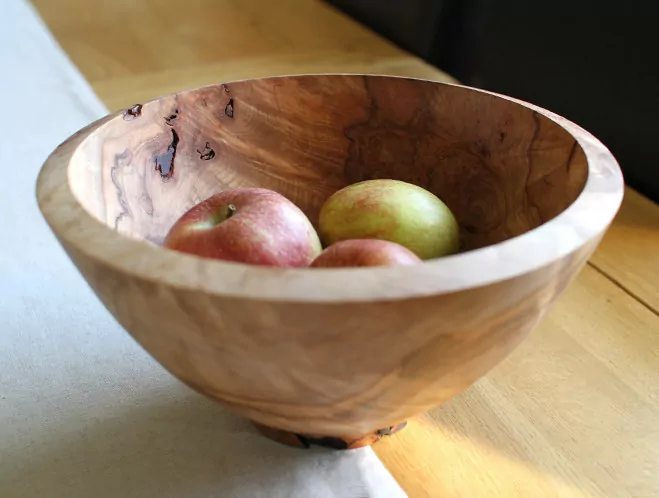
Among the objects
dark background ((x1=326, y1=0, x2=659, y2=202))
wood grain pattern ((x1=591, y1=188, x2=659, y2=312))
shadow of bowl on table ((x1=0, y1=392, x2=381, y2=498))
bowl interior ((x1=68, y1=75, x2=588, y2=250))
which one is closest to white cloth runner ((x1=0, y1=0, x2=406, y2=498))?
shadow of bowl on table ((x1=0, y1=392, x2=381, y2=498))

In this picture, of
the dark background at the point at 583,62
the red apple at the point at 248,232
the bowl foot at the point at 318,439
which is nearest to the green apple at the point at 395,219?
the red apple at the point at 248,232

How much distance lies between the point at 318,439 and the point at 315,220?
0.23 m

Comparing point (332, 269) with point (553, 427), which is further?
point (553, 427)

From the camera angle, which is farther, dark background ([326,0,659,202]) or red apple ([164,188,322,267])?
dark background ([326,0,659,202])

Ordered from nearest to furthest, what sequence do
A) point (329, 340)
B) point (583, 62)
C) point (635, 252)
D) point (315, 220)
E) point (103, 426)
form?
point (329, 340), point (103, 426), point (315, 220), point (635, 252), point (583, 62)

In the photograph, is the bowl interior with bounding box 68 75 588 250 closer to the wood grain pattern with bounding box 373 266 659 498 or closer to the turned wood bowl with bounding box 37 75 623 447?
the turned wood bowl with bounding box 37 75 623 447

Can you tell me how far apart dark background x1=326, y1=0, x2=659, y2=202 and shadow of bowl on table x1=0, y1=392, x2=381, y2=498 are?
0.65m

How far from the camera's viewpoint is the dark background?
89cm

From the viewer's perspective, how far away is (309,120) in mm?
660

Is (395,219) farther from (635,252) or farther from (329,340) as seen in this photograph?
(635,252)

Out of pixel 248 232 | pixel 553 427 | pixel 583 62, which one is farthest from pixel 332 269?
pixel 583 62

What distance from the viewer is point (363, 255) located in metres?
0.45

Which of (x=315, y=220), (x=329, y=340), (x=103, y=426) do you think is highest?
(x=329, y=340)

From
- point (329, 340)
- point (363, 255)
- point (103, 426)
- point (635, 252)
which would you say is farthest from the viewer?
point (635, 252)
